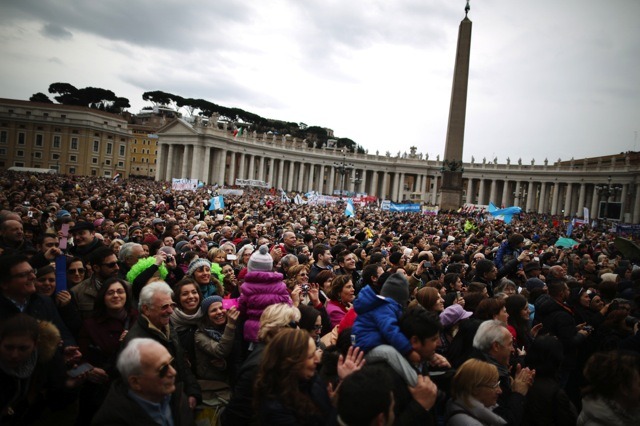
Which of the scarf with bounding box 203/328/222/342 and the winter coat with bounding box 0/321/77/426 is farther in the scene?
the scarf with bounding box 203/328/222/342

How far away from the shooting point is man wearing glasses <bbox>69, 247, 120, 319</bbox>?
15.8 ft

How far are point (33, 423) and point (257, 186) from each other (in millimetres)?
62319

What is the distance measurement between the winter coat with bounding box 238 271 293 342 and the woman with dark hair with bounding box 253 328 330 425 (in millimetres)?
1133

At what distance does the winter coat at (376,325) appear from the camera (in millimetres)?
3277

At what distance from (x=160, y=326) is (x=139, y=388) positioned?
0.95 meters

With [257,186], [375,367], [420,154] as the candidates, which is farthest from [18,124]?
[375,367]

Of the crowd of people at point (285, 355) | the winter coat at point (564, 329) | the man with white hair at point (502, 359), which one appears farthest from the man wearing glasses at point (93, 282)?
the winter coat at point (564, 329)

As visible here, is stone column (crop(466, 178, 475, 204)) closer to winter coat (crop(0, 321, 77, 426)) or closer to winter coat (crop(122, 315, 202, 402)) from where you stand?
winter coat (crop(122, 315, 202, 402))

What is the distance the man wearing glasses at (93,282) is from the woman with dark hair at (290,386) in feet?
8.80

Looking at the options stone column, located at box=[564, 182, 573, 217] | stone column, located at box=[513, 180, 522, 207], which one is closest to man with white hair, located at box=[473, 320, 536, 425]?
stone column, located at box=[564, 182, 573, 217]

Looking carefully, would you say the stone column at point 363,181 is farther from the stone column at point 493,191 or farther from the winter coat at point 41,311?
the winter coat at point 41,311

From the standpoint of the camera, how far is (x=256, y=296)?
422cm

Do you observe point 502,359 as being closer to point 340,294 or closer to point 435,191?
point 340,294

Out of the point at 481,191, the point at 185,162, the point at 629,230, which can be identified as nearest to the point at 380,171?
the point at 481,191
